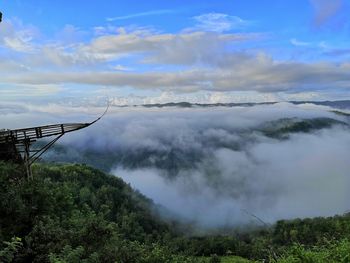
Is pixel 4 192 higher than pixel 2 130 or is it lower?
lower

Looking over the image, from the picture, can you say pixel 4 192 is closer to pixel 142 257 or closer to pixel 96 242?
pixel 96 242

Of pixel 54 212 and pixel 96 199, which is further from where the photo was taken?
pixel 96 199

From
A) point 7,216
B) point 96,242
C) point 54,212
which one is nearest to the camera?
point 96,242

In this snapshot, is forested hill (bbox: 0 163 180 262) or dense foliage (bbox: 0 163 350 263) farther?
forested hill (bbox: 0 163 180 262)

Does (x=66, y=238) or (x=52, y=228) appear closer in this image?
(x=66, y=238)

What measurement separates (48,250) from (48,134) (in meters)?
16.4

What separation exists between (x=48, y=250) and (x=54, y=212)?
9.05 meters

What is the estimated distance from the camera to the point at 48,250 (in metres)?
19.8

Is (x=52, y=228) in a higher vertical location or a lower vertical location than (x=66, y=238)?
higher

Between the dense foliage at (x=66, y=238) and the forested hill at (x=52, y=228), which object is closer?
the dense foliage at (x=66, y=238)

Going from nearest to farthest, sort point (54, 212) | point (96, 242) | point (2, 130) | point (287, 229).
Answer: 1. point (96, 242)
2. point (54, 212)
3. point (2, 130)
4. point (287, 229)

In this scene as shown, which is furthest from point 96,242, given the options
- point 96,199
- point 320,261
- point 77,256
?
point 96,199

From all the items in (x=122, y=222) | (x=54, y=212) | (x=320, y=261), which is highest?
(x=320, y=261)

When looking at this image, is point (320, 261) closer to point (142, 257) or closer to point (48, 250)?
point (142, 257)
